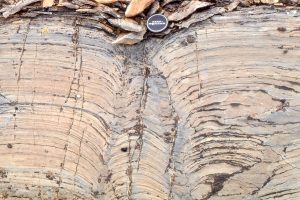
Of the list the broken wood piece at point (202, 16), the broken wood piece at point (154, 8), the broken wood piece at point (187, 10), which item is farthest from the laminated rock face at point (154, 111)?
the broken wood piece at point (154, 8)

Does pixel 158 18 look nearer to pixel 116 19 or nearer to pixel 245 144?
pixel 116 19

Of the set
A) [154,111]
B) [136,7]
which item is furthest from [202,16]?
[154,111]

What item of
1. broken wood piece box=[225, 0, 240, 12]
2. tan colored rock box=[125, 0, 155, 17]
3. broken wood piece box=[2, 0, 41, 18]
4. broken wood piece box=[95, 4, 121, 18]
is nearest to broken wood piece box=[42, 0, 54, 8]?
broken wood piece box=[2, 0, 41, 18]

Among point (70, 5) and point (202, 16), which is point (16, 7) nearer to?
point (70, 5)

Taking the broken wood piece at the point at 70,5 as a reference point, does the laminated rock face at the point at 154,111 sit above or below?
below

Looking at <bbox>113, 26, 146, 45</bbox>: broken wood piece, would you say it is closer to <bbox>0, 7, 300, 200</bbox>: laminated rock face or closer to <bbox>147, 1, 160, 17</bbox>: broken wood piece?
<bbox>0, 7, 300, 200</bbox>: laminated rock face

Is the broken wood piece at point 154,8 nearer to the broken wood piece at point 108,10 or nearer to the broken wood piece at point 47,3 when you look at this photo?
the broken wood piece at point 108,10

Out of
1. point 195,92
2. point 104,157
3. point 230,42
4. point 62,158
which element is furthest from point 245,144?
point 62,158
